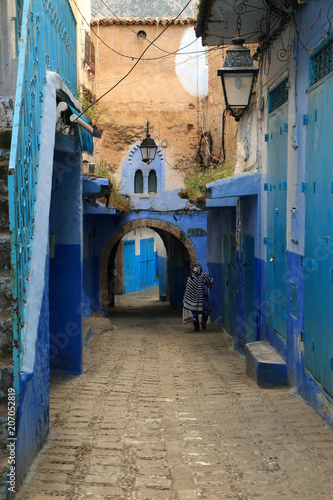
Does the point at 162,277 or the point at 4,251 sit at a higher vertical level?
the point at 4,251

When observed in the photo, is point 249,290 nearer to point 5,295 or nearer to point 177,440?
point 177,440

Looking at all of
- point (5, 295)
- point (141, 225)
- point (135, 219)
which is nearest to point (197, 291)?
point (141, 225)

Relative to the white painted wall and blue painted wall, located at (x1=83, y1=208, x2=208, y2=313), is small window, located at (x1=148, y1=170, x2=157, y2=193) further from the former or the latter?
the white painted wall

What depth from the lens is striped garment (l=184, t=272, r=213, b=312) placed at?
1311 centimetres

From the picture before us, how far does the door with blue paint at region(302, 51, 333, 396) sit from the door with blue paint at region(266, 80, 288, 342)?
123 cm

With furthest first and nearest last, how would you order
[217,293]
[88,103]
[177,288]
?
1. [177,288]
2. [217,293]
3. [88,103]

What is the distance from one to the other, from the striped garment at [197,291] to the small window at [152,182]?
19.2ft

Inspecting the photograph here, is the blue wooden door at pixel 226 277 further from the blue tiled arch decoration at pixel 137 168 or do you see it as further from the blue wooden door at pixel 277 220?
the blue tiled arch decoration at pixel 137 168

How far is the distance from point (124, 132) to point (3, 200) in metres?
14.4

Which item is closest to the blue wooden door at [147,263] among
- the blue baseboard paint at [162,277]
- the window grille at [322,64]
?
the blue baseboard paint at [162,277]

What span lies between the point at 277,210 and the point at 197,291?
6049 millimetres

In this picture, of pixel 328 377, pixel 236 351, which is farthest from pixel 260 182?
pixel 328 377

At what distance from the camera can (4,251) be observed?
3.96 metres

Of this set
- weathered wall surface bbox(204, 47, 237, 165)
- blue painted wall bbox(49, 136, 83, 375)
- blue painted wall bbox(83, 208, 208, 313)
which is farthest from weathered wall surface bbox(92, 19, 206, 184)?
blue painted wall bbox(49, 136, 83, 375)
